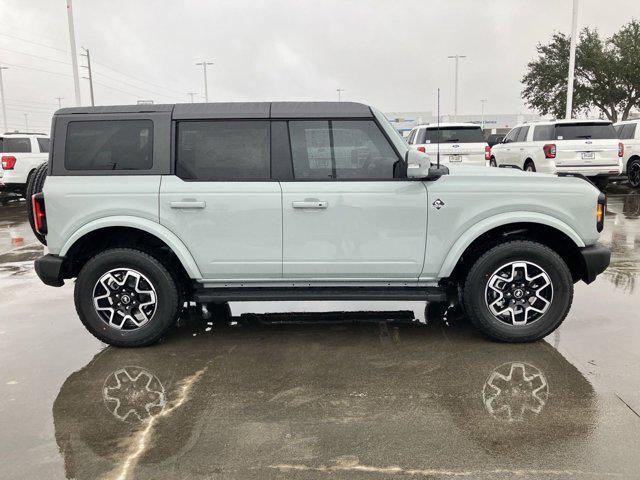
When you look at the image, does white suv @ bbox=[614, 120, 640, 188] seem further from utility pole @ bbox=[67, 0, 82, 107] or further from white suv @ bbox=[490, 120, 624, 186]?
utility pole @ bbox=[67, 0, 82, 107]

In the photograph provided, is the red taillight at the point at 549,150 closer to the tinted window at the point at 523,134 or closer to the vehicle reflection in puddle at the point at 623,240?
the tinted window at the point at 523,134

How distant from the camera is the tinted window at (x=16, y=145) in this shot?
15867 millimetres

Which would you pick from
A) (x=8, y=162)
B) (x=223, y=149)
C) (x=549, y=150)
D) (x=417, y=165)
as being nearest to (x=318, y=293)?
(x=417, y=165)

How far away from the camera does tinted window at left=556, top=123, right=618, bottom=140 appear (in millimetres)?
13531

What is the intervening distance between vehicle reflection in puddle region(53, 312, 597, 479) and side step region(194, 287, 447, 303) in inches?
16.1

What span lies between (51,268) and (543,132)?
12935 millimetres

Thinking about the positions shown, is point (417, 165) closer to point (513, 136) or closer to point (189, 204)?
point (189, 204)

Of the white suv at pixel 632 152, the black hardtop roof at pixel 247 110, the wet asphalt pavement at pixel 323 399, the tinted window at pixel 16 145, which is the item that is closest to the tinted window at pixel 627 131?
the white suv at pixel 632 152

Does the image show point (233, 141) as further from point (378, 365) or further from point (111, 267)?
point (378, 365)

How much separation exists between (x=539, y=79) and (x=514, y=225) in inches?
1306

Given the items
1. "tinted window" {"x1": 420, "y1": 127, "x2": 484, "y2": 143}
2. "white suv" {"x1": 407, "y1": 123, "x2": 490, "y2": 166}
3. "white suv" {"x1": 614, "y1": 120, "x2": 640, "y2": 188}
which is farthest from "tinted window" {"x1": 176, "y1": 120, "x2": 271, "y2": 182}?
"white suv" {"x1": 614, "y1": 120, "x2": 640, "y2": 188}

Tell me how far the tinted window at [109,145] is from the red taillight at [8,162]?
13.0 m

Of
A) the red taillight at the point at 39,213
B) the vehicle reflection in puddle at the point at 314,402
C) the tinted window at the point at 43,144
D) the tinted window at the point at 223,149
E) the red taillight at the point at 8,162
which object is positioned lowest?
the vehicle reflection in puddle at the point at 314,402

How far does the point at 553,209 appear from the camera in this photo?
4266 mm
